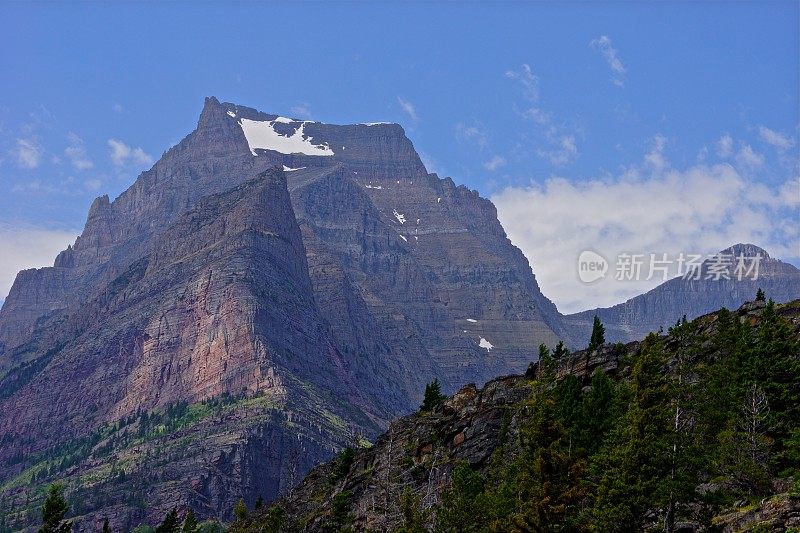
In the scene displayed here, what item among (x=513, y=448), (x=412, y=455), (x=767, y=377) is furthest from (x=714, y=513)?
(x=412, y=455)

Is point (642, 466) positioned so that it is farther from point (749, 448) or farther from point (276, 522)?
point (276, 522)

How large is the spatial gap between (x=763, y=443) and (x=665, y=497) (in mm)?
11055

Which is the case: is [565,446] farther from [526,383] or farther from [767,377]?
[526,383]

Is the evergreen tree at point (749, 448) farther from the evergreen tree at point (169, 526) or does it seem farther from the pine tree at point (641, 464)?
the evergreen tree at point (169, 526)

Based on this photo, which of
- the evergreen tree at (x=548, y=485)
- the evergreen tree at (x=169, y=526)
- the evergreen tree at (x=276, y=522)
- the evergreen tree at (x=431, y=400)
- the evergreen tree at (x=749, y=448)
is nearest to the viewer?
the evergreen tree at (x=548, y=485)

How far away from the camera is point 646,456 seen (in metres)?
66.6

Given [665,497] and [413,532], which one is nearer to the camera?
[665,497]

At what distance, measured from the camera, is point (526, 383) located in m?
137

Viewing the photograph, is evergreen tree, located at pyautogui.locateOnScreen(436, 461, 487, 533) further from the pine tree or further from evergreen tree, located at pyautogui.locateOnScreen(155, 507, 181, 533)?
evergreen tree, located at pyautogui.locateOnScreen(155, 507, 181, 533)

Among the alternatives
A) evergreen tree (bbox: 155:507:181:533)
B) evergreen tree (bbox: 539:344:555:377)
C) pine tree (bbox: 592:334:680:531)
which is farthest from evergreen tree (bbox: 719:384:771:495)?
evergreen tree (bbox: 155:507:181:533)

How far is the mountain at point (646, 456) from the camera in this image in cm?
6562

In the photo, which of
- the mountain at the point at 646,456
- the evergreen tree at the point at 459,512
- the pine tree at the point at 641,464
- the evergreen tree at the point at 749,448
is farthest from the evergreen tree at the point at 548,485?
the evergreen tree at the point at 749,448

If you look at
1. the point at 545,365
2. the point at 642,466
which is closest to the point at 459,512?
the point at 642,466

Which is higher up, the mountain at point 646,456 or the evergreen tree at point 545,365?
the evergreen tree at point 545,365
